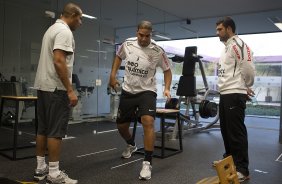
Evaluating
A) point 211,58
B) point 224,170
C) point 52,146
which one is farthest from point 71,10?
point 211,58

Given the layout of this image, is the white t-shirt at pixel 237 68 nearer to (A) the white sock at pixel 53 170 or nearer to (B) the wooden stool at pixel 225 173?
(B) the wooden stool at pixel 225 173

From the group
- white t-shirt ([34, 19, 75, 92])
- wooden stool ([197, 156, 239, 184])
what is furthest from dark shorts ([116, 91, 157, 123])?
wooden stool ([197, 156, 239, 184])

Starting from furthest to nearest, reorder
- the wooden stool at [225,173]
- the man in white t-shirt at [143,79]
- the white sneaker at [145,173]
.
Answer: the man in white t-shirt at [143,79]
the white sneaker at [145,173]
the wooden stool at [225,173]

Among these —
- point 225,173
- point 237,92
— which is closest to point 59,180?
point 225,173

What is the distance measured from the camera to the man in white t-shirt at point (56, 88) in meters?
2.17

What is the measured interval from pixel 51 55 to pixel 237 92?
167 cm

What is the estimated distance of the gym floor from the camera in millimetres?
2553

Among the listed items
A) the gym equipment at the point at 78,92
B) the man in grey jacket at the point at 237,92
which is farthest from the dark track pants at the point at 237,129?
the gym equipment at the point at 78,92

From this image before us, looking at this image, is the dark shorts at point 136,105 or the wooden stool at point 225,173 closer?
the wooden stool at point 225,173

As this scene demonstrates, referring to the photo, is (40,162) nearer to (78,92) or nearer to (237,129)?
(237,129)

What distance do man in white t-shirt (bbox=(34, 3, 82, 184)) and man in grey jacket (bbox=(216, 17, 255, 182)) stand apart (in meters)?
1.40

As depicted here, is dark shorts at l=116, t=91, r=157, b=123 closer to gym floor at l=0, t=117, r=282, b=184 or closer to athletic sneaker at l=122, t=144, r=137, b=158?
athletic sneaker at l=122, t=144, r=137, b=158

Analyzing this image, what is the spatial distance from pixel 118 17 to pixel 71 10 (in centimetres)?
446

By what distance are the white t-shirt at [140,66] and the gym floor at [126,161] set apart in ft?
2.72
